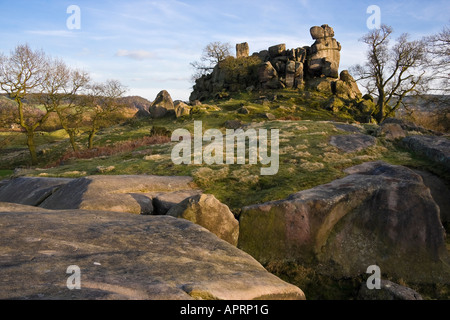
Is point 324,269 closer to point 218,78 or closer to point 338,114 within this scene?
point 338,114

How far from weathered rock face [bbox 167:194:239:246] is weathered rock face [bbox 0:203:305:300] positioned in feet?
5.15

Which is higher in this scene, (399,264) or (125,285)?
(125,285)

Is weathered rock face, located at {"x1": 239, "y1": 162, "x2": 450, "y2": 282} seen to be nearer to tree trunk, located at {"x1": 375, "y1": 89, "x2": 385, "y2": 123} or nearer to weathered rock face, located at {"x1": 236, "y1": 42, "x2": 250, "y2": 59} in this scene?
tree trunk, located at {"x1": 375, "y1": 89, "x2": 385, "y2": 123}

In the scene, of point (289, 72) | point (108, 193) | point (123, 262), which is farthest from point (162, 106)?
point (123, 262)

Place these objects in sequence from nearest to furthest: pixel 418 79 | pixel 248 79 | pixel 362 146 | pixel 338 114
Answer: pixel 362 146
pixel 418 79
pixel 338 114
pixel 248 79

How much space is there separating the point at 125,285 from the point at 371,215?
9.11 m

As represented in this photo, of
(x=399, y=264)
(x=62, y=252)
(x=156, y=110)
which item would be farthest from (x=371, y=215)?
(x=156, y=110)

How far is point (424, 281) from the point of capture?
991cm

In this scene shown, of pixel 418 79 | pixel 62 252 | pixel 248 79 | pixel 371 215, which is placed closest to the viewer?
pixel 62 252

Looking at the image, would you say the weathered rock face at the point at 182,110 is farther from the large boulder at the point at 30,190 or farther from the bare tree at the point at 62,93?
the large boulder at the point at 30,190

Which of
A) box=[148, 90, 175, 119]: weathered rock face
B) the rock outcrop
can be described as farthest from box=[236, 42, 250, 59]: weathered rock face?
the rock outcrop

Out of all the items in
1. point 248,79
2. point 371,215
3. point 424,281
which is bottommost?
point 424,281

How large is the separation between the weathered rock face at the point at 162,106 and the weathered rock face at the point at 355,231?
2454 inches

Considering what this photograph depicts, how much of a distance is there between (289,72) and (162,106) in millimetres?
38563
